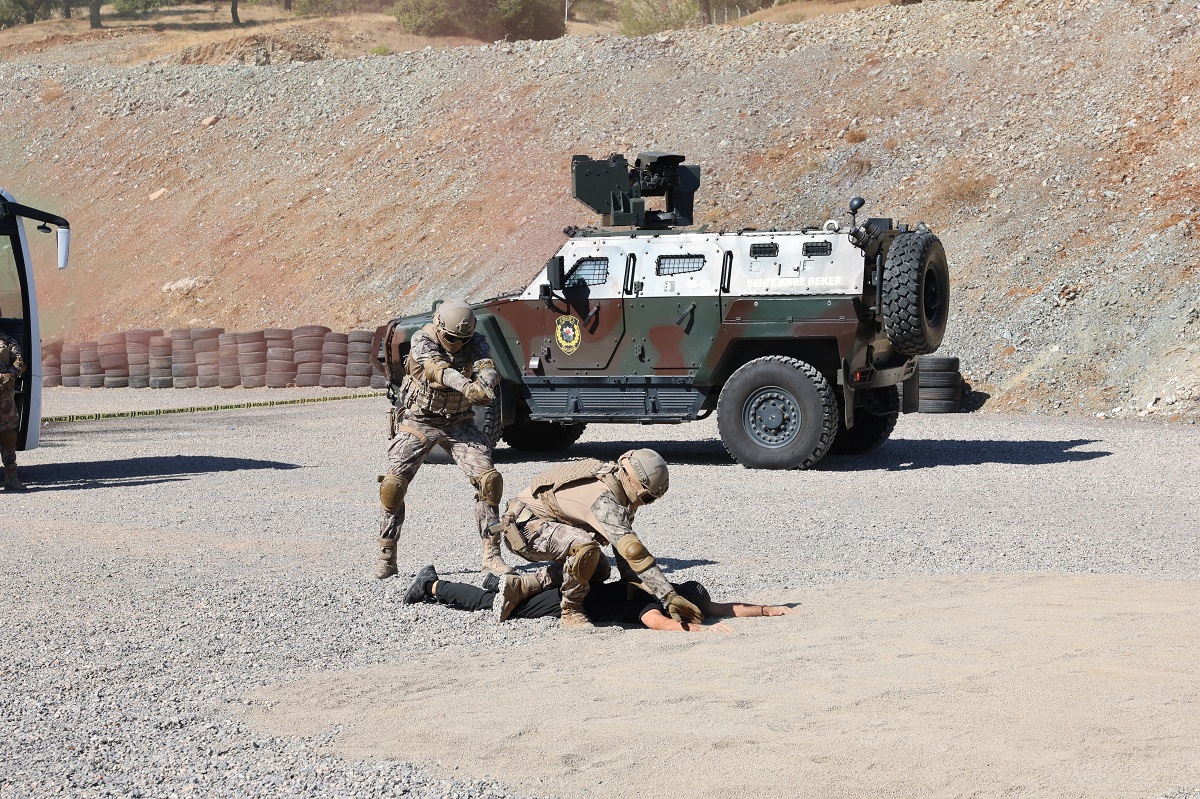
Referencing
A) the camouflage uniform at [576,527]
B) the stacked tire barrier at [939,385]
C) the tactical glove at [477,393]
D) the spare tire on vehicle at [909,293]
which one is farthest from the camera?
the stacked tire barrier at [939,385]

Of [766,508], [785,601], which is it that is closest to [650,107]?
[766,508]

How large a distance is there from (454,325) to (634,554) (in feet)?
7.49

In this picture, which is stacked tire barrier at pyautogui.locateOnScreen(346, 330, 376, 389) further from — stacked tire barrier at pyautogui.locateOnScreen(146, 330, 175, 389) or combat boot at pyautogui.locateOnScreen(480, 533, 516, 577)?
combat boot at pyautogui.locateOnScreen(480, 533, 516, 577)

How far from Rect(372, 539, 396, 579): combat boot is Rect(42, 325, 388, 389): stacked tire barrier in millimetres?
18588

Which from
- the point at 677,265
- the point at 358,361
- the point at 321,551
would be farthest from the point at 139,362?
the point at 321,551

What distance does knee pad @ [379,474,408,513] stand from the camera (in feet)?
28.6

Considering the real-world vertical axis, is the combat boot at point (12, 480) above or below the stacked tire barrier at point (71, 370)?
above

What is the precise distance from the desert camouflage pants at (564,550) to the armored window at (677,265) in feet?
24.1

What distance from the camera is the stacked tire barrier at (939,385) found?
2091cm

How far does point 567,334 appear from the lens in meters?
14.9

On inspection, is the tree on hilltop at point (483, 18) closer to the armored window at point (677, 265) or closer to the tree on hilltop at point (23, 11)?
the tree on hilltop at point (23, 11)

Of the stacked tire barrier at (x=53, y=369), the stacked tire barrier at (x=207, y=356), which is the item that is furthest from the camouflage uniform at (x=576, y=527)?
the stacked tire barrier at (x=53, y=369)

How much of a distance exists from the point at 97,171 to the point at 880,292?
1375 inches

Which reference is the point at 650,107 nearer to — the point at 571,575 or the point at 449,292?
the point at 449,292
